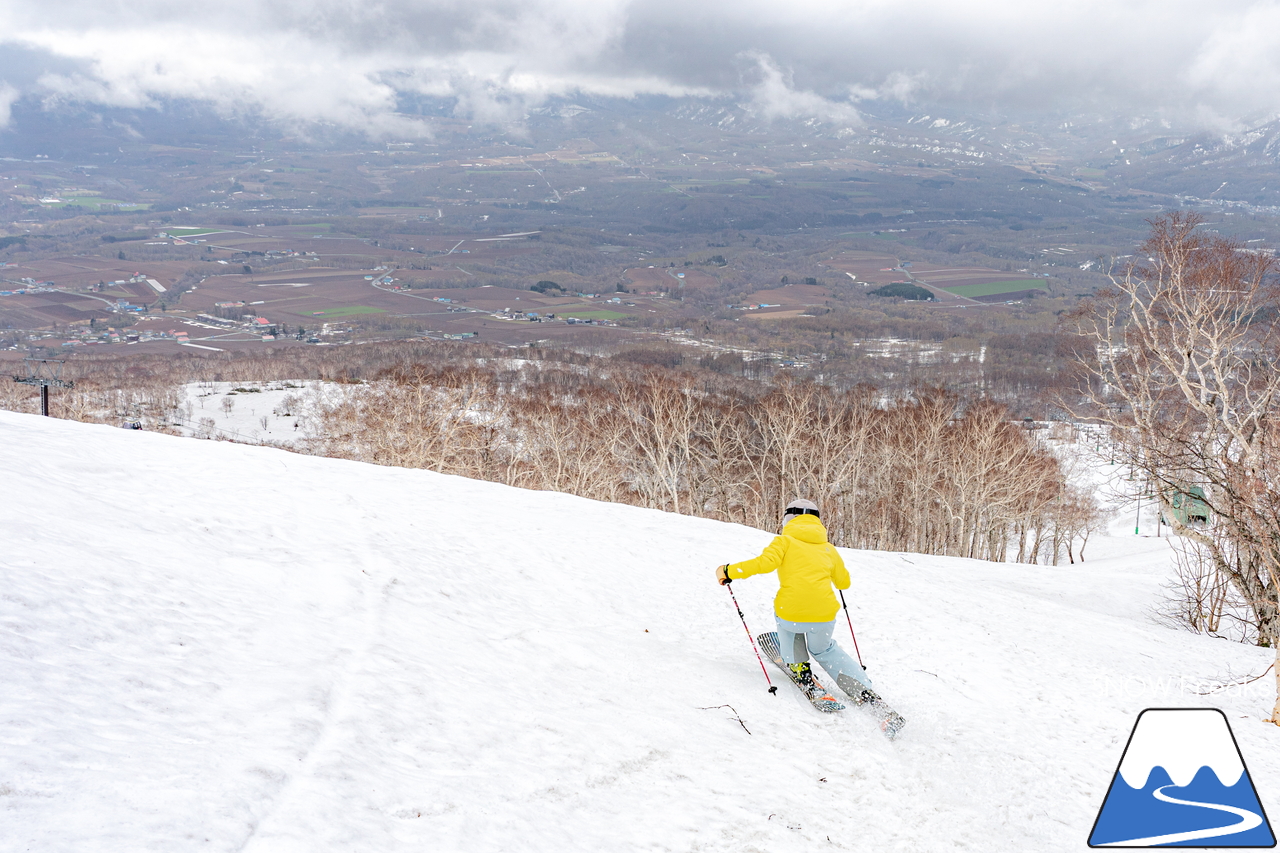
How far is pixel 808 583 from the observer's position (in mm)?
7938

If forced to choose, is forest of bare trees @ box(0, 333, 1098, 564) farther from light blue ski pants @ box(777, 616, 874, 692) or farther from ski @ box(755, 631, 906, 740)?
ski @ box(755, 631, 906, 740)

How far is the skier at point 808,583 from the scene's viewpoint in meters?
7.86

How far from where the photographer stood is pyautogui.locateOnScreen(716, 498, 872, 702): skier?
25.8 ft

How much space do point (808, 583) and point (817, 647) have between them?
2.54 ft

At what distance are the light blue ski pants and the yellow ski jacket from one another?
0.36 ft

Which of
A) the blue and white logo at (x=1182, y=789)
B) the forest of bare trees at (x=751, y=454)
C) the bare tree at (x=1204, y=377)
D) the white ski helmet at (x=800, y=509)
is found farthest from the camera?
the forest of bare trees at (x=751, y=454)

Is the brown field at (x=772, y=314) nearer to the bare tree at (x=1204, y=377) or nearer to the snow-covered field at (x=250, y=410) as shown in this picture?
the snow-covered field at (x=250, y=410)

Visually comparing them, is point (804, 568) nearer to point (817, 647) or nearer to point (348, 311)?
point (817, 647)

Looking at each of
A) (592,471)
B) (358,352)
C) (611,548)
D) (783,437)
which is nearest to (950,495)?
(783,437)

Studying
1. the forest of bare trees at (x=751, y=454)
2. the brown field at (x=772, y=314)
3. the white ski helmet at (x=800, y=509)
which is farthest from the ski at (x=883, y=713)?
the brown field at (x=772, y=314)

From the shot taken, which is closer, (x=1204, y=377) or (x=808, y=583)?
(x=808, y=583)

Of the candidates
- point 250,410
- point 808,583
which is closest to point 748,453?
point 808,583

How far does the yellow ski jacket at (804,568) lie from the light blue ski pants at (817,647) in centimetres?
11

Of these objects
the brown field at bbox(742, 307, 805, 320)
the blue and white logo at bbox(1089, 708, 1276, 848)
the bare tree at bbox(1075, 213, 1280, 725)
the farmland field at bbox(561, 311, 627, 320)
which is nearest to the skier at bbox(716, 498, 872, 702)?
the blue and white logo at bbox(1089, 708, 1276, 848)
